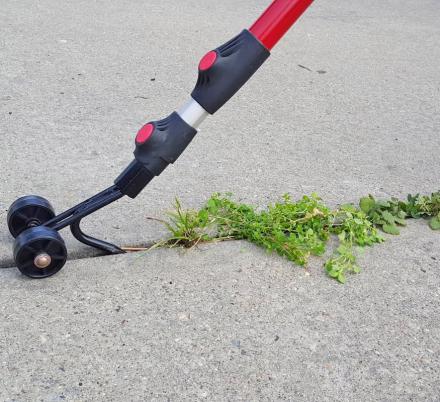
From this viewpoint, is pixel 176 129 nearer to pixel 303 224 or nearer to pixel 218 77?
pixel 218 77

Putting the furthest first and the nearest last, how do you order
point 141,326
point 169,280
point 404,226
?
point 404,226 < point 169,280 < point 141,326

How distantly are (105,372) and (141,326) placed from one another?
20 centimetres

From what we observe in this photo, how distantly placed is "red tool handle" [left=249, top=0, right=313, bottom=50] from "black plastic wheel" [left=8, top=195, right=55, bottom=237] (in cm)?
88

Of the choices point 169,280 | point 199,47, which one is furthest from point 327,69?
point 169,280

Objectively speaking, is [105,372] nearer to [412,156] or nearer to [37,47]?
[412,156]

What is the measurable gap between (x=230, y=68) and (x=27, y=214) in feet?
2.74

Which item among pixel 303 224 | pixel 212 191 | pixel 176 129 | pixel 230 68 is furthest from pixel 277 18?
pixel 212 191

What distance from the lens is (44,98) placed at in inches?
135

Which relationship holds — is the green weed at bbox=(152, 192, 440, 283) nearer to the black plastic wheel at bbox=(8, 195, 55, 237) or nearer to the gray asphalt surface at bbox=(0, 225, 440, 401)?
the gray asphalt surface at bbox=(0, 225, 440, 401)

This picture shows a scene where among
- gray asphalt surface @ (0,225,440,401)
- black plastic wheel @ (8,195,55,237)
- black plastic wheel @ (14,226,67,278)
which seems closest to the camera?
gray asphalt surface @ (0,225,440,401)

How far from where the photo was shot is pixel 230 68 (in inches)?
71.9

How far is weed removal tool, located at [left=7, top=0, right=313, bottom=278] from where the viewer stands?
1.83 meters

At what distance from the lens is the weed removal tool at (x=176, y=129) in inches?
72.0

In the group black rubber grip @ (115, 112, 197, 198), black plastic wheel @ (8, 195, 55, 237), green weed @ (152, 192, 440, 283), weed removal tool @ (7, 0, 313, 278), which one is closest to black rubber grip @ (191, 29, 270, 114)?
weed removal tool @ (7, 0, 313, 278)
